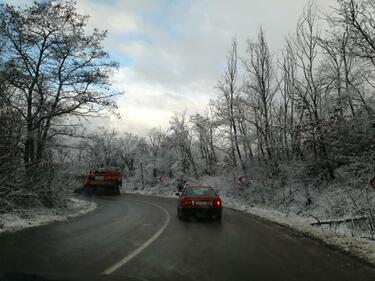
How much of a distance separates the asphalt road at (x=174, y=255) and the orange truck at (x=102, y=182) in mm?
31120

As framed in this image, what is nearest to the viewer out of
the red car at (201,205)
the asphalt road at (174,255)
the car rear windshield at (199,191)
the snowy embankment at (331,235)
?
the asphalt road at (174,255)

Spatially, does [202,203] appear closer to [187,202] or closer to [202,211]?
[202,211]

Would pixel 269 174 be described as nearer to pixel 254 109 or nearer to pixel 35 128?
pixel 254 109

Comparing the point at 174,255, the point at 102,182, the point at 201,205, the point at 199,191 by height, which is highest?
the point at 102,182

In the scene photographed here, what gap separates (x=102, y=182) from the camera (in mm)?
45906

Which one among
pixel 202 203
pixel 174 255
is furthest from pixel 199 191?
pixel 174 255

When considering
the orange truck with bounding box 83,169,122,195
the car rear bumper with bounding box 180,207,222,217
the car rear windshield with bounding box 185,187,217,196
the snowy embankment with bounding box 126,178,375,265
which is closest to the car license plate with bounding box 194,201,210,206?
the car rear bumper with bounding box 180,207,222,217

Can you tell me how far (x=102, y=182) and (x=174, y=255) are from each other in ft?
122

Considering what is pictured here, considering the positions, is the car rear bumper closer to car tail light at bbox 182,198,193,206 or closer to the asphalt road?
car tail light at bbox 182,198,193,206

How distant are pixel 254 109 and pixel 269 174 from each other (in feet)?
24.8

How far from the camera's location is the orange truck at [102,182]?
4584 cm

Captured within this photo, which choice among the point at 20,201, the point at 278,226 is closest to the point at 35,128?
the point at 20,201

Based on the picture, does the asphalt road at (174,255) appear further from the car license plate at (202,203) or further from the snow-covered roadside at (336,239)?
the car license plate at (202,203)

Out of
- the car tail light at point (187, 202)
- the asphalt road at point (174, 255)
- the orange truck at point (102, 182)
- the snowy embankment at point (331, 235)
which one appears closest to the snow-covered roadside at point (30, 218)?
the asphalt road at point (174, 255)
